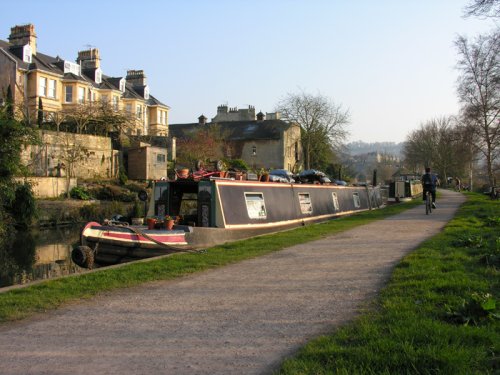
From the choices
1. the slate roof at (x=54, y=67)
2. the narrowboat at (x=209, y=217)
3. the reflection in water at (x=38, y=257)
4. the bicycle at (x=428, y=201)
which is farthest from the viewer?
the slate roof at (x=54, y=67)

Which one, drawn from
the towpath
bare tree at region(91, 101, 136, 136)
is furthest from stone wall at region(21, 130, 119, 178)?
the towpath

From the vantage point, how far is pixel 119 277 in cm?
702

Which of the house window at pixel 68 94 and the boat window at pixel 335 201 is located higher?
the house window at pixel 68 94

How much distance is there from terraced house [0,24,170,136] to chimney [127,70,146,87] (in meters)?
3.67

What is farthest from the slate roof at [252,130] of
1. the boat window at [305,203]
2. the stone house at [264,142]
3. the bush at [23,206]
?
the boat window at [305,203]

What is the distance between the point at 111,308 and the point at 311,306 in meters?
2.18

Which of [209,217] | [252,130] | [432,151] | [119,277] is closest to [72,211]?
[209,217]

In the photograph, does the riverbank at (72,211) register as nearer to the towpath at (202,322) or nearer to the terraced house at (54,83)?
the terraced house at (54,83)

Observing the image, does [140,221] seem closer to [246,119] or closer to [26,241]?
[26,241]

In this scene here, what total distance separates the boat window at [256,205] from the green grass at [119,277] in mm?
2305

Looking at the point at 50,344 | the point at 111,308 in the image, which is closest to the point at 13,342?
the point at 50,344

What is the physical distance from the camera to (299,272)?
7148mm

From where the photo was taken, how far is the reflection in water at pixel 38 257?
456 inches

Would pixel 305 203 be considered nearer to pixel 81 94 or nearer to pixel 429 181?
pixel 429 181
